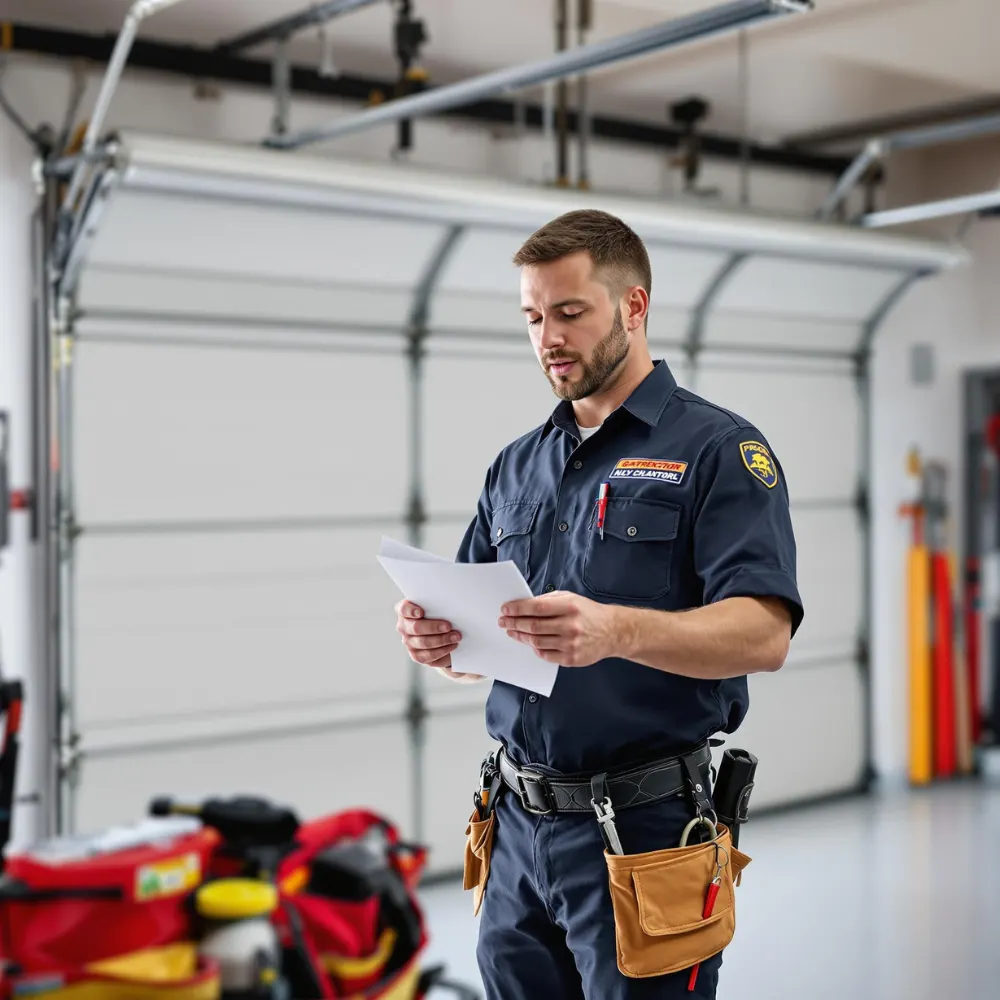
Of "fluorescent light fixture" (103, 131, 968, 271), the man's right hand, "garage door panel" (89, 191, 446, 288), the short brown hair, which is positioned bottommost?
the man's right hand

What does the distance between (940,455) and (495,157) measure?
361 centimetres

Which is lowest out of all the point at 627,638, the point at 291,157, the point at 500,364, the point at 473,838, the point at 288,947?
the point at 288,947

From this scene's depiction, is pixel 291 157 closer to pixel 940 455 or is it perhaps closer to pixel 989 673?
pixel 940 455

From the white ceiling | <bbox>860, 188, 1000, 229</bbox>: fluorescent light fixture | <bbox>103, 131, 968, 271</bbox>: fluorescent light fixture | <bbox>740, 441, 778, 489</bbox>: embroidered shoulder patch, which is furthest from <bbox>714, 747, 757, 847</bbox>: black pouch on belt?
<bbox>860, 188, 1000, 229</bbox>: fluorescent light fixture

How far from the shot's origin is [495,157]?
6914 millimetres

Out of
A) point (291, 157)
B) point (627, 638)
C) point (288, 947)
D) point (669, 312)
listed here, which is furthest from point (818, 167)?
point (627, 638)

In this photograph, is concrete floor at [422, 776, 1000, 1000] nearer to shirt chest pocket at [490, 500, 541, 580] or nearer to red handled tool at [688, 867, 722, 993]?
red handled tool at [688, 867, 722, 993]

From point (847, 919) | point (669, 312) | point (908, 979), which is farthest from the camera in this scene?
point (669, 312)

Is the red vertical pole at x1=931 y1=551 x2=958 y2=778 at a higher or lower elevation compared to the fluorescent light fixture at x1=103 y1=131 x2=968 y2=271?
lower

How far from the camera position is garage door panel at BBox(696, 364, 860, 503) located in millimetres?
7473

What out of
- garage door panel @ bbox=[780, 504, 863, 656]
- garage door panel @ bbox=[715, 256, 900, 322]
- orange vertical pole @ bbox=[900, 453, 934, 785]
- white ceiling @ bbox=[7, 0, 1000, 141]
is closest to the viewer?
white ceiling @ bbox=[7, 0, 1000, 141]

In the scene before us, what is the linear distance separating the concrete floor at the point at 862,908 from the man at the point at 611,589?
288 centimetres

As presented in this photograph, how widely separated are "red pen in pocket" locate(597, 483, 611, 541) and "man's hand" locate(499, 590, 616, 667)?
329 mm

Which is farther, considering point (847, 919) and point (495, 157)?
point (495, 157)
